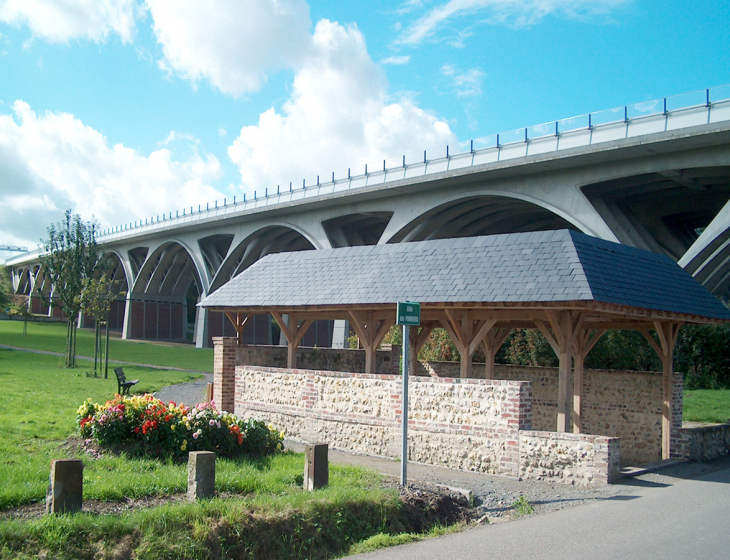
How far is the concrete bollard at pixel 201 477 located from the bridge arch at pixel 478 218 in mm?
26806

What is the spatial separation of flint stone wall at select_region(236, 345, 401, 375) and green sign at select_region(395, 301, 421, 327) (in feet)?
29.3

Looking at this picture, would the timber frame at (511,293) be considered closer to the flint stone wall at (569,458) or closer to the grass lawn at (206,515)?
the flint stone wall at (569,458)

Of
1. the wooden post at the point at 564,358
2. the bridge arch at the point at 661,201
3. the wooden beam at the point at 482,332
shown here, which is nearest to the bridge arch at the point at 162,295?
the bridge arch at the point at 661,201

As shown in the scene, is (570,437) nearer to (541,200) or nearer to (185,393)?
(185,393)

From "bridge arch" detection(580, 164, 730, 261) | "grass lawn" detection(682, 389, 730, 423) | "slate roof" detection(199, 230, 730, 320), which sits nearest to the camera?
"slate roof" detection(199, 230, 730, 320)

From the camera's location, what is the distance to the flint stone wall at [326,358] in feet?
55.8

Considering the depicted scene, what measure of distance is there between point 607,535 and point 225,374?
11.0 m

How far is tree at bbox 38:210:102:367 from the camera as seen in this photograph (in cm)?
2739

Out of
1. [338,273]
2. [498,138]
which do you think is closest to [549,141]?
[498,138]

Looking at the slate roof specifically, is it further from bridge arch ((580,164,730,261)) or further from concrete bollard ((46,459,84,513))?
bridge arch ((580,164,730,261))

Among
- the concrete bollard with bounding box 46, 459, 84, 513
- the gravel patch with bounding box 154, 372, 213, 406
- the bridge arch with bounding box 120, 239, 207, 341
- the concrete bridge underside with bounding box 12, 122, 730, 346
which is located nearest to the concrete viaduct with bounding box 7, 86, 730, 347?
the concrete bridge underside with bounding box 12, 122, 730, 346

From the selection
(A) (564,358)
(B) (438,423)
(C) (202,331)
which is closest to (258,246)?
(C) (202,331)

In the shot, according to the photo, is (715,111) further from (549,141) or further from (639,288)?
(639,288)

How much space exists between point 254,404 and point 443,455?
531cm
